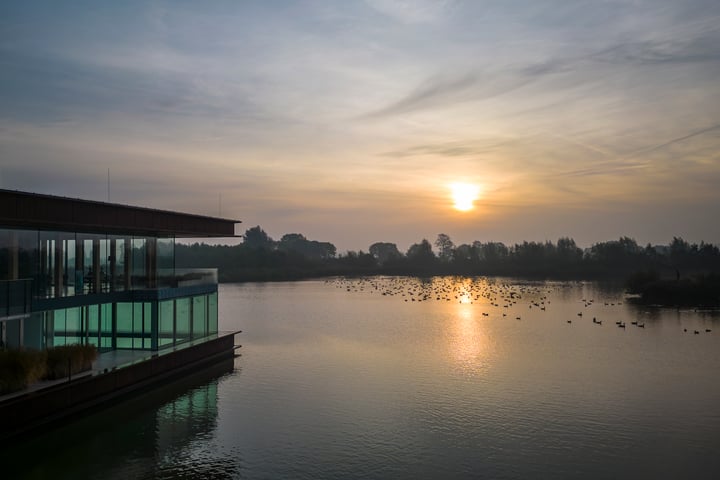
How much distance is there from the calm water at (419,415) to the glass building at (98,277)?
3747 millimetres

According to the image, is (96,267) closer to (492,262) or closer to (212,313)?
(212,313)

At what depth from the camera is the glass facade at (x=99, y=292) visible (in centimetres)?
2112

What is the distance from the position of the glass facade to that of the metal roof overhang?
77 cm

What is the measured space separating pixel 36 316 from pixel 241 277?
3875 inches

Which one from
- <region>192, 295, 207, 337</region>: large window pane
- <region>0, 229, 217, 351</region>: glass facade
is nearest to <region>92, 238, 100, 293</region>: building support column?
<region>0, 229, 217, 351</region>: glass facade

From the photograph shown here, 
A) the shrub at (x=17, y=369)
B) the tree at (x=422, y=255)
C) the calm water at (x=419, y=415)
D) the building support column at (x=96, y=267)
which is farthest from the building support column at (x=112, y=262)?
the tree at (x=422, y=255)

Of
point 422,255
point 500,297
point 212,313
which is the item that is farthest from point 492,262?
point 212,313

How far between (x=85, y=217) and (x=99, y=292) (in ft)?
17.6

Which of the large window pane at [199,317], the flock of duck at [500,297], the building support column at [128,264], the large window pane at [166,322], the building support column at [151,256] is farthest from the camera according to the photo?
the flock of duck at [500,297]

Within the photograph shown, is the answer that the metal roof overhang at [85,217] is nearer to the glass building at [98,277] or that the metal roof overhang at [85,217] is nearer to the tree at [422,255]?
the glass building at [98,277]

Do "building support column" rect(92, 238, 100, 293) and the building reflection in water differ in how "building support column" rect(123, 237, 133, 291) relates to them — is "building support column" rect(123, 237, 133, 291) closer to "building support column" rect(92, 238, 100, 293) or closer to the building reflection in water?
"building support column" rect(92, 238, 100, 293)

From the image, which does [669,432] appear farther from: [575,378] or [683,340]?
[683,340]

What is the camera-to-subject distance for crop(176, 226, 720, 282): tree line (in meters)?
123

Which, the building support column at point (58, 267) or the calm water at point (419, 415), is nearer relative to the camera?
the calm water at point (419, 415)
